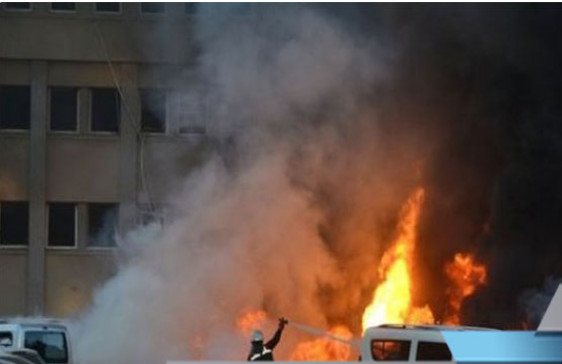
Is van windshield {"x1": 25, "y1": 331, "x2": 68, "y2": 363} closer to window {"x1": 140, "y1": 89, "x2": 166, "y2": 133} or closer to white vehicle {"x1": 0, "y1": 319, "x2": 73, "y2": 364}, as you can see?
white vehicle {"x1": 0, "y1": 319, "x2": 73, "y2": 364}

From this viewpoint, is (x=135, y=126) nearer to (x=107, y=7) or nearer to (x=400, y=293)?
(x=107, y=7)

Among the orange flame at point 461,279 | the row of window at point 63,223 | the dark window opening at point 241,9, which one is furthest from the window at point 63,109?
the orange flame at point 461,279

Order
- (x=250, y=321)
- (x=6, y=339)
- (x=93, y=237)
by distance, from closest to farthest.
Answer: (x=6, y=339)
(x=250, y=321)
(x=93, y=237)

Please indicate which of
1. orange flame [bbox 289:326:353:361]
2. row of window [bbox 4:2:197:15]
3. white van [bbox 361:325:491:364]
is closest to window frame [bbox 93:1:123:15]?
row of window [bbox 4:2:197:15]

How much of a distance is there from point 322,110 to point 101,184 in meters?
2.51

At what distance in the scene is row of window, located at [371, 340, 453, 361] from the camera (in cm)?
862

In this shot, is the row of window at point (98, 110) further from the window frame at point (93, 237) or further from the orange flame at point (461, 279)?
the orange flame at point (461, 279)

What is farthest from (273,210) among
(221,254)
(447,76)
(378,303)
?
(447,76)

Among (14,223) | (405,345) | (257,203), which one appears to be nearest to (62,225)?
(14,223)

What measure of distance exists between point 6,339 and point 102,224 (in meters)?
1.93

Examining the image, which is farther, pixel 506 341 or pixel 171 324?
pixel 171 324

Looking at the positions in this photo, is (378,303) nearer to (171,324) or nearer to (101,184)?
(171,324)

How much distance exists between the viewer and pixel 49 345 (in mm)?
10523

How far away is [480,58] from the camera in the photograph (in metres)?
12.7
